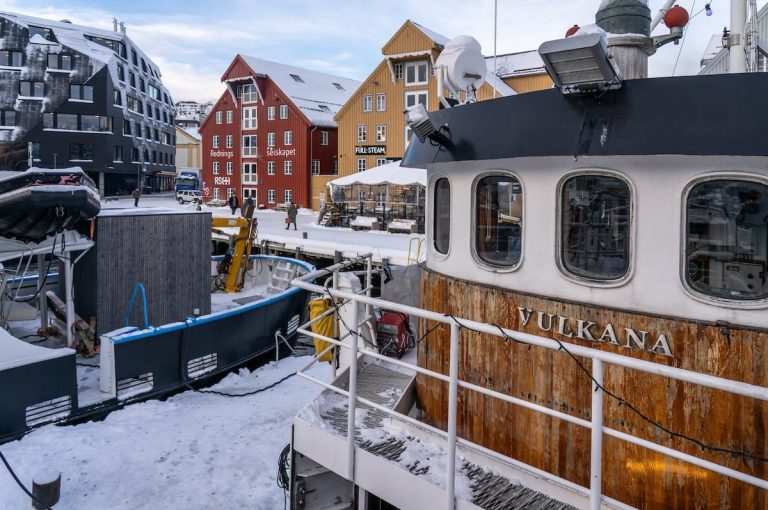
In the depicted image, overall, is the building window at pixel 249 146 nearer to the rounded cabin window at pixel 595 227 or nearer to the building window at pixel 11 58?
the building window at pixel 11 58

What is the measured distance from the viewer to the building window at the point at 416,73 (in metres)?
38.0

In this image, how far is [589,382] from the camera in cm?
376

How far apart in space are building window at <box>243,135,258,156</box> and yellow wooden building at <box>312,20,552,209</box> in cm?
758

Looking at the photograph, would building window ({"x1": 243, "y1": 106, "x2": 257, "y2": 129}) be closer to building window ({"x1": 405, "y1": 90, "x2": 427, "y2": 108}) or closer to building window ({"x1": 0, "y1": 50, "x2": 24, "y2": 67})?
building window ({"x1": 405, "y1": 90, "x2": 427, "y2": 108})

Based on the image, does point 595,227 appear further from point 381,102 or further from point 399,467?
point 381,102

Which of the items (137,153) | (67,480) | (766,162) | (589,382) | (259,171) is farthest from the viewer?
(137,153)

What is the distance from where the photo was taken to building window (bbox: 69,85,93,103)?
169 ft

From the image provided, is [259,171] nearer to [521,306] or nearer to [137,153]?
Answer: [137,153]

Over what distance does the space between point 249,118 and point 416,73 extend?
17.5m

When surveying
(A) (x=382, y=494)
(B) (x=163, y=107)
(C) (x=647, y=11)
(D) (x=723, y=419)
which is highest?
(B) (x=163, y=107)

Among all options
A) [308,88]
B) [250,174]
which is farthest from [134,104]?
[308,88]

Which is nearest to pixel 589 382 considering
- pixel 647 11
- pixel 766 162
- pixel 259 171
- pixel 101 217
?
pixel 766 162

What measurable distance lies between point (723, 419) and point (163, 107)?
75.8m

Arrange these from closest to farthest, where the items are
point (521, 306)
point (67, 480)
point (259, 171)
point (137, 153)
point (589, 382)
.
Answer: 1. point (589, 382)
2. point (521, 306)
3. point (67, 480)
4. point (259, 171)
5. point (137, 153)
